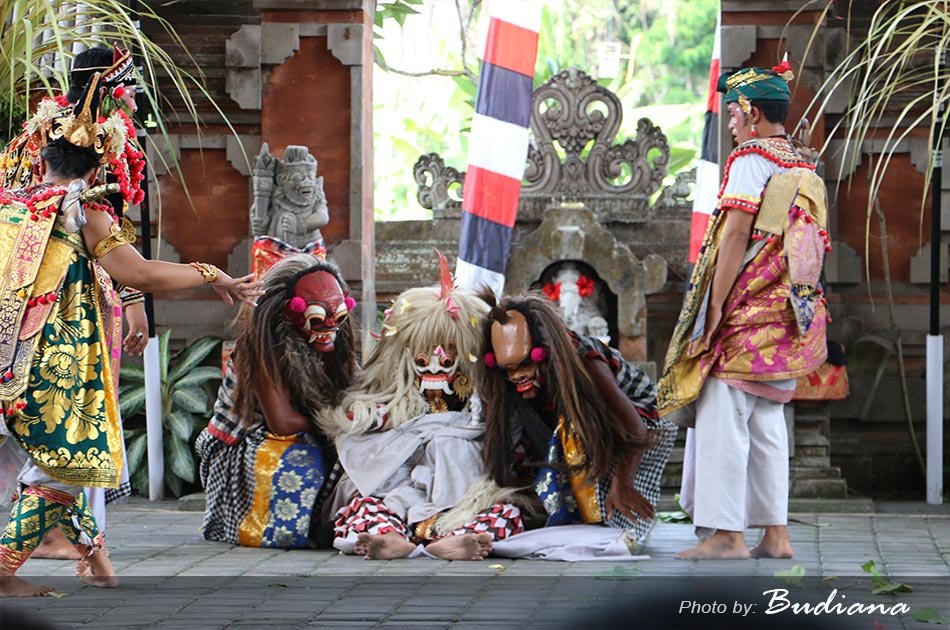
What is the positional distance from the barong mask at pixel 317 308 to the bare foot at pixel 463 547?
1091 millimetres

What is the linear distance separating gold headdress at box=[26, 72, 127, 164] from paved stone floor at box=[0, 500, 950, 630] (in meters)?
1.49

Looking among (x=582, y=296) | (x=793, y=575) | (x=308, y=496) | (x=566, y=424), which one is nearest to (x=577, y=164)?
(x=582, y=296)

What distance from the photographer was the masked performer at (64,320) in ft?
17.1

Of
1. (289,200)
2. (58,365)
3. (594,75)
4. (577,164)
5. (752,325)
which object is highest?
(594,75)

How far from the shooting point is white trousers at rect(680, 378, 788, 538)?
600 centimetres

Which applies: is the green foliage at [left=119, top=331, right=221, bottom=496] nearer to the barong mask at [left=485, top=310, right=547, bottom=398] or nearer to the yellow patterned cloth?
the barong mask at [left=485, top=310, right=547, bottom=398]

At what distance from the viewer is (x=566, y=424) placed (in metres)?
6.36

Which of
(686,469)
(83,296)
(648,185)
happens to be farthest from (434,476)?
(648,185)

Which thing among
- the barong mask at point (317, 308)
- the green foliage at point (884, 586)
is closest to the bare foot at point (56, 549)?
the barong mask at point (317, 308)

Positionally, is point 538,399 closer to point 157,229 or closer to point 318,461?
point 318,461

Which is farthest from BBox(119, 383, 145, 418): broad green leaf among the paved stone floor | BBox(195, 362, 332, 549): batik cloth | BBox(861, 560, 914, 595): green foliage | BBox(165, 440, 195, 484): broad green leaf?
BBox(861, 560, 914, 595): green foliage

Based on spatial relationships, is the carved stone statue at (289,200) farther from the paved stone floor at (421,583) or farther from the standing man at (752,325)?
the standing man at (752,325)

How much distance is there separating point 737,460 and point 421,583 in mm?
1306

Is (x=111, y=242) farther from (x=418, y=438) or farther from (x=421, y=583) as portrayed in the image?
(x=418, y=438)
